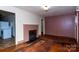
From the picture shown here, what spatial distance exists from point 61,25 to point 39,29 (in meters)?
0.37

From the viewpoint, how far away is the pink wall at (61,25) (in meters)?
1.37

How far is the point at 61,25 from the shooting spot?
1.45 m

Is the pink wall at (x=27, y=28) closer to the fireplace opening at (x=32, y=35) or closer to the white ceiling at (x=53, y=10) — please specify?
the fireplace opening at (x=32, y=35)

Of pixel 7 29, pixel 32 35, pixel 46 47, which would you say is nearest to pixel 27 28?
pixel 32 35

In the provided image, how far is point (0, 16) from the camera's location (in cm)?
128

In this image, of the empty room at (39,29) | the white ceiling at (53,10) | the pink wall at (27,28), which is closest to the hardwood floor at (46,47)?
the empty room at (39,29)

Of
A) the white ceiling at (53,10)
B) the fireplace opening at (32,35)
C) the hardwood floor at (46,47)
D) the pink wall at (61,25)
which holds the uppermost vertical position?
the white ceiling at (53,10)

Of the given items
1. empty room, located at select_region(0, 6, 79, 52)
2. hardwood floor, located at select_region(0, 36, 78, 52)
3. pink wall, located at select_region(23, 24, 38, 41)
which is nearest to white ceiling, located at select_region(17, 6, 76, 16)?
empty room, located at select_region(0, 6, 79, 52)

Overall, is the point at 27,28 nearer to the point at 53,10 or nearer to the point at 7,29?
the point at 7,29

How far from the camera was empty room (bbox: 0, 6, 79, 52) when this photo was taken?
132 centimetres

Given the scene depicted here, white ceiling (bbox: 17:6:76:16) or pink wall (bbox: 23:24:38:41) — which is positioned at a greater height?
white ceiling (bbox: 17:6:76:16)

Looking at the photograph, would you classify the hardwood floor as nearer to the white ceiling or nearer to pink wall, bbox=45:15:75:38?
pink wall, bbox=45:15:75:38

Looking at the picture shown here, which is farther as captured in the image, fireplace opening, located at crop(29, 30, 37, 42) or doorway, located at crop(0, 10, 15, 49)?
fireplace opening, located at crop(29, 30, 37, 42)
